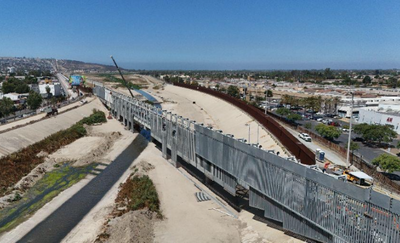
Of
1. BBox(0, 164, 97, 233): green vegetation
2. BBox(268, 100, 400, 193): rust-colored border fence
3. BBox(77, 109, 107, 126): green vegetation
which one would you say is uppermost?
BBox(268, 100, 400, 193): rust-colored border fence

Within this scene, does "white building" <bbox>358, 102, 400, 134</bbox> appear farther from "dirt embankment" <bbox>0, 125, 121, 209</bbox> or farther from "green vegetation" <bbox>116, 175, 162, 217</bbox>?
"dirt embankment" <bbox>0, 125, 121, 209</bbox>

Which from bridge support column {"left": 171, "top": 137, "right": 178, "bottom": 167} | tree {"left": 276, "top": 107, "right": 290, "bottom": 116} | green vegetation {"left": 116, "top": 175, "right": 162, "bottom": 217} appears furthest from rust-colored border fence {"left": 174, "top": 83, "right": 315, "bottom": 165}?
green vegetation {"left": 116, "top": 175, "right": 162, "bottom": 217}

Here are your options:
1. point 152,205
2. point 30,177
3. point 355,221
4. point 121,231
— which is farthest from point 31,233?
point 355,221

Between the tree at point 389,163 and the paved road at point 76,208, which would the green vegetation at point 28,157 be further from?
the tree at point 389,163

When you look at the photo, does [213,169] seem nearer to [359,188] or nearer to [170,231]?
[170,231]

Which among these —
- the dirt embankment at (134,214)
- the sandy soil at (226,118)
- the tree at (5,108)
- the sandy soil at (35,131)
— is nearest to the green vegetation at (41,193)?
the dirt embankment at (134,214)
